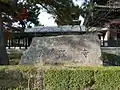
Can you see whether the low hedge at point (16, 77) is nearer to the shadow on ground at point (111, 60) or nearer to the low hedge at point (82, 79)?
the low hedge at point (82, 79)

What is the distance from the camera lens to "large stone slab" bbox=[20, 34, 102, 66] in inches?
512

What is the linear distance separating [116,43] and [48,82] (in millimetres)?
18322

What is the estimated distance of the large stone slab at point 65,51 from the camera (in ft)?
42.7

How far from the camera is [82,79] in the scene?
842cm

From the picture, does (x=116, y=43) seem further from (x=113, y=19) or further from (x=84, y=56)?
(x=84, y=56)

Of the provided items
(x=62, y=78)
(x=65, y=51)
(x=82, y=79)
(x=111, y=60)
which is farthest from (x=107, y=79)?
(x=111, y=60)

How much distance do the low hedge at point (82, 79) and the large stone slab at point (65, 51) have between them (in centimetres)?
416

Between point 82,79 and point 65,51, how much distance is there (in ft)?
16.4

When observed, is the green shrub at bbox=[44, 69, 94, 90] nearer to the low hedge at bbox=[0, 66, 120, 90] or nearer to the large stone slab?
the low hedge at bbox=[0, 66, 120, 90]

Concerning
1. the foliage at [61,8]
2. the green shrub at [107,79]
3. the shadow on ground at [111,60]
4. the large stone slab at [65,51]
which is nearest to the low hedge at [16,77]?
the green shrub at [107,79]

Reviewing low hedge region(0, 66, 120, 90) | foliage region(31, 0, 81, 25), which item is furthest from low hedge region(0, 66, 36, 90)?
foliage region(31, 0, 81, 25)

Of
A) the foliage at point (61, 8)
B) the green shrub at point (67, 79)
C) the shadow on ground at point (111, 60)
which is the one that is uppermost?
the foliage at point (61, 8)

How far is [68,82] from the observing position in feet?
27.9

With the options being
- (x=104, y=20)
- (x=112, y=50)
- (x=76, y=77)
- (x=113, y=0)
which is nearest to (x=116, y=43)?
(x=112, y=50)
